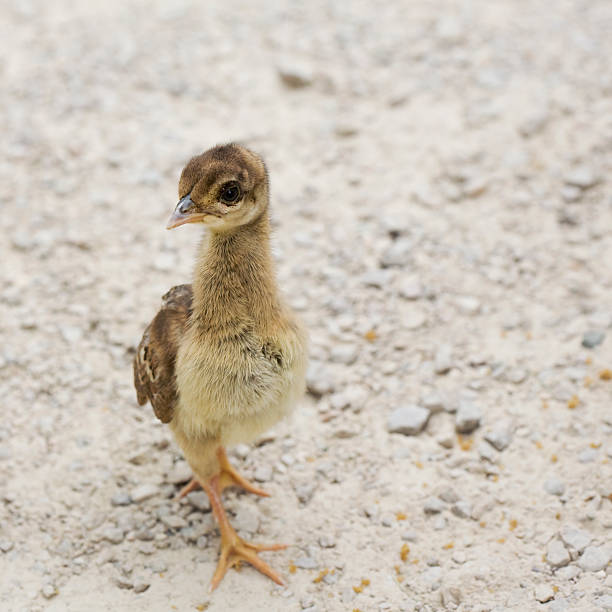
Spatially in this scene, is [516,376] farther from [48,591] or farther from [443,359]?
[48,591]

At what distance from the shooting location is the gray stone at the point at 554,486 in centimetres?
359

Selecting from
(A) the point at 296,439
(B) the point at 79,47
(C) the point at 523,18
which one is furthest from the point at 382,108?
(A) the point at 296,439

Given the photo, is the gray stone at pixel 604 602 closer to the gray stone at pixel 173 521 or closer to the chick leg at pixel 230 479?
the chick leg at pixel 230 479

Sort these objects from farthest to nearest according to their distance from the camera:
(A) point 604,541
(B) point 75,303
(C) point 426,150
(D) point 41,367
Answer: (C) point 426,150 < (B) point 75,303 < (D) point 41,367 < (A) point 604,541

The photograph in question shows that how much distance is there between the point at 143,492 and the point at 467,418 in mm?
1533

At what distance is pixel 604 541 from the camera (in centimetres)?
334

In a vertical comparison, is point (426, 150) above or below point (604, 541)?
above

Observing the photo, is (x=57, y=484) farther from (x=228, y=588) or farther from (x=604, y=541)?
(x=604, y=541)

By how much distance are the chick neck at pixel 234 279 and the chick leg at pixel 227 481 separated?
0.85m

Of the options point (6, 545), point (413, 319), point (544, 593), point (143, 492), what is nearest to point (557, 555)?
point (544, 593)

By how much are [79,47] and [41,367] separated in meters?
3.04

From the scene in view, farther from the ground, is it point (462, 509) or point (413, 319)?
point (413, 319)

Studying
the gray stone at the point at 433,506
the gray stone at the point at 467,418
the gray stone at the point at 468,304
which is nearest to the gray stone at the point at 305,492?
the gray stone at the point at 433,506

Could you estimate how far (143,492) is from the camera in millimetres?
3775
